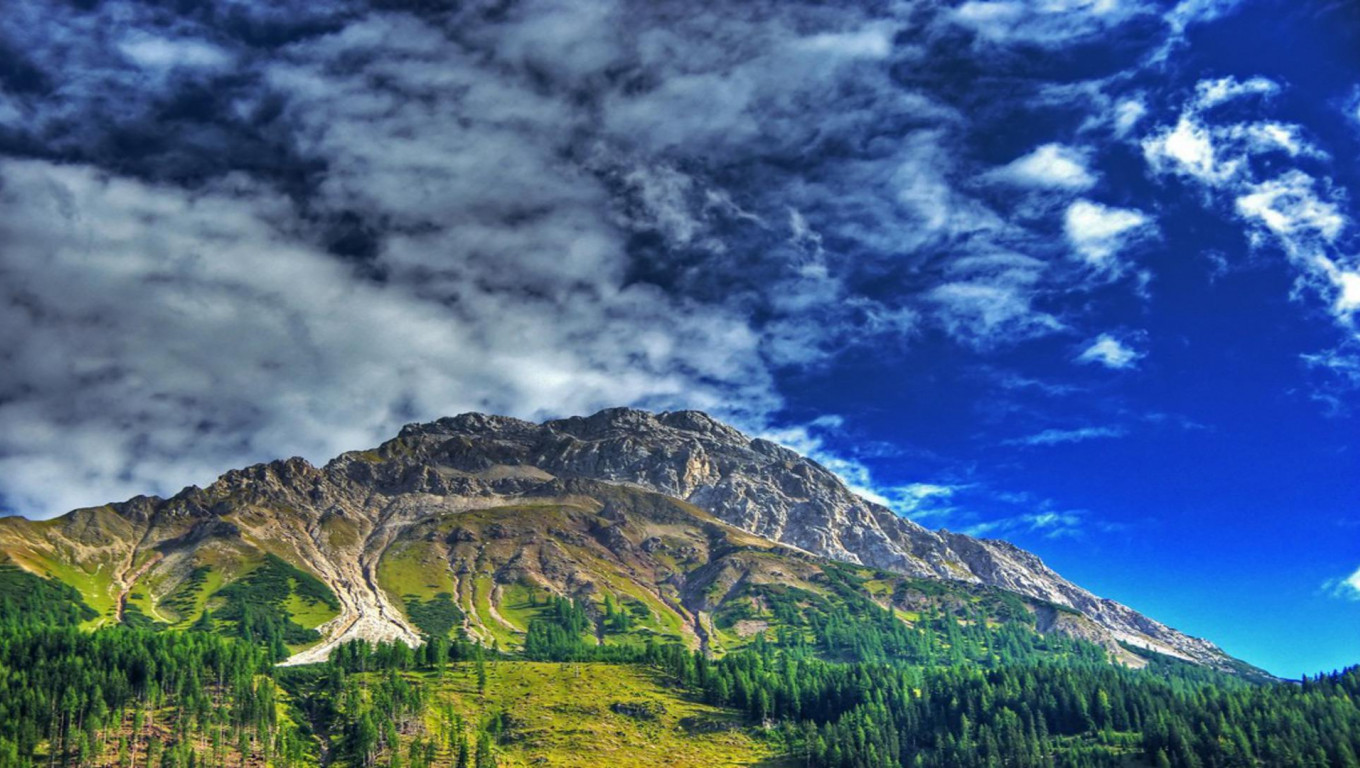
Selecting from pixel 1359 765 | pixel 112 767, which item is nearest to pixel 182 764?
pixel 112 767

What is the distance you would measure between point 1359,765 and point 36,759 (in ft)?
903

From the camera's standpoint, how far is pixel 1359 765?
200m

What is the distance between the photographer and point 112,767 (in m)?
196

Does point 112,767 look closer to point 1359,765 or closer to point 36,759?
point 36,759

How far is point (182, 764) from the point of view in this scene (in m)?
198

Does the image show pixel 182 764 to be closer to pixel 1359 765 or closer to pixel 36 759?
pixel 36 759

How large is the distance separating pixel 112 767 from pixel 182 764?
13569mm

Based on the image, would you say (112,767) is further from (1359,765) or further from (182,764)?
(1359,765)

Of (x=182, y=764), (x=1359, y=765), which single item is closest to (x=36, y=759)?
(x=182, y=764)

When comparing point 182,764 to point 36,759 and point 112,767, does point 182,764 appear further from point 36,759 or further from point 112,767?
point 36,759

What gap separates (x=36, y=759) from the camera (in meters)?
195

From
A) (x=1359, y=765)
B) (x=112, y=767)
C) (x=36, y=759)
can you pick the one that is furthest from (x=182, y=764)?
(x=1359, y=765)
